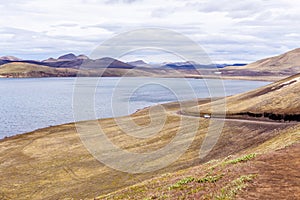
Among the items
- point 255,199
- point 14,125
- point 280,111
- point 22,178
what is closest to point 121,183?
point 22,178

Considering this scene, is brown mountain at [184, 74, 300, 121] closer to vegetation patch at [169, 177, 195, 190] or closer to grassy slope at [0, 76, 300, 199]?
grassy slope at [0, 76, 300, 199]

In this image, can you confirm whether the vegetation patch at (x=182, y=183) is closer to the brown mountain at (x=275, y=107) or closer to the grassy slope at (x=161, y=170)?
the grassy slope at (x=161, y=170)

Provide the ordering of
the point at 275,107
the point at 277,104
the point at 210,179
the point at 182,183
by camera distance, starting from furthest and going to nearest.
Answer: the point at 277,104 → the point at 275,107 → the point at 182,183 → the point at 210,179

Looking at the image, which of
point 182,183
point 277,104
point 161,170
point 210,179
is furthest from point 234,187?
point 277,104

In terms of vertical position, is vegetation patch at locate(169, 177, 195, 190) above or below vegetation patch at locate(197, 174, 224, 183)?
below

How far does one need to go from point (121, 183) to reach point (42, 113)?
7839 centimetres

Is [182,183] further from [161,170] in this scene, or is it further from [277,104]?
[277,104]

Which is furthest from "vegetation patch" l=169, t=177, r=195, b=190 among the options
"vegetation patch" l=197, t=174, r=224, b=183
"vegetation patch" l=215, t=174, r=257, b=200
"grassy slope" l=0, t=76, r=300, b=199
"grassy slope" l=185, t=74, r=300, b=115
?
"grassy slope" l=185, t=74, r=300, b=115

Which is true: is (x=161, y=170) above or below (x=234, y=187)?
below

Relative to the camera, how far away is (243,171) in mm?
22250

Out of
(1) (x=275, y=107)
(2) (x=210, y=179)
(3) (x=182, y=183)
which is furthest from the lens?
(1) (x=275, y=107)

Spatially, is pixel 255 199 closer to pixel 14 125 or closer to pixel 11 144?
pixel 11 144

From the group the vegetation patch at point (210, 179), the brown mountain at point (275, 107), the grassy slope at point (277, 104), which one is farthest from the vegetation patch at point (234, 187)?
the grassy slope at point (277, 104)

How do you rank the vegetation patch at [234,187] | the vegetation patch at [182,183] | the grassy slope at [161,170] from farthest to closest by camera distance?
the vegetation patch at [182,183] → the grassy slope at [161,170] → the vegetation patch at [234,187]
